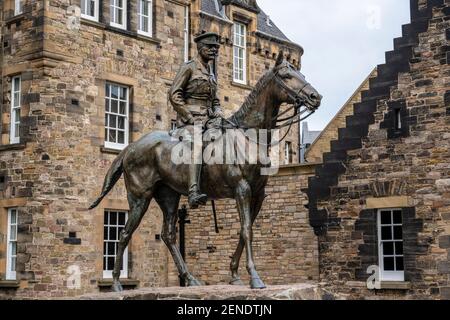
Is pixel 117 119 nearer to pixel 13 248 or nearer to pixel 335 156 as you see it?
pixel 13 248

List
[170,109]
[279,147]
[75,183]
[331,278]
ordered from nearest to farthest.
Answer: [331,278], [75,183], [170,109], [279,147]

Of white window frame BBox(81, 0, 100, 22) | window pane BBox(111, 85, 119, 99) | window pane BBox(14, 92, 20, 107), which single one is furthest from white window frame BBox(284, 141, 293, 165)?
window pane BBox(14, 92, 20, 107)

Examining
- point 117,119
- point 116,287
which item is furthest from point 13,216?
point 116,287

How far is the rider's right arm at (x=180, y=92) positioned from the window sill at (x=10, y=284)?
12318mm

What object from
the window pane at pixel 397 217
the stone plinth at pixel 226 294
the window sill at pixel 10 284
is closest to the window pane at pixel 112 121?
the window sill at pixel 10 284

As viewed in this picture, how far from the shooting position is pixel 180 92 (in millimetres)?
9992

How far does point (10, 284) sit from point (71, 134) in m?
4.43

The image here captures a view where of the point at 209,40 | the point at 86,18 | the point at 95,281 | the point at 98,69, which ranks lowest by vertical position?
the point at 95,281

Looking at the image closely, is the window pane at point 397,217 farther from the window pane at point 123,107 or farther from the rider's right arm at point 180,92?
the rider's right arm at point 180,92

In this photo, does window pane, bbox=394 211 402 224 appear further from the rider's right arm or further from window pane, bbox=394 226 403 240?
the rider's right arm

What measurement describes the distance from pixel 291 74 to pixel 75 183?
43.4 feet

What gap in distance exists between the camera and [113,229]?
22.4 metres
